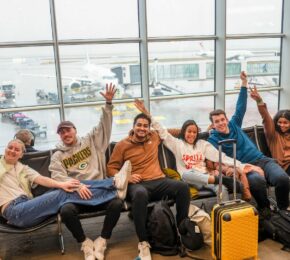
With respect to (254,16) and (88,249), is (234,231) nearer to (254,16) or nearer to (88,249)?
(88,249)

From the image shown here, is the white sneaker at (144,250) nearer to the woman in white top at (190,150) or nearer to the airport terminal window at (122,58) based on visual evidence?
the woman in white top at (190,150)

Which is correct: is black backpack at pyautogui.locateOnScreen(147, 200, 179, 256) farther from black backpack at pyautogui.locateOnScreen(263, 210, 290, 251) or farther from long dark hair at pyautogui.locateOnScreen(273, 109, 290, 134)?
long dark hair at pyautogui.locateOnScreen(273, 109, 290, 134)

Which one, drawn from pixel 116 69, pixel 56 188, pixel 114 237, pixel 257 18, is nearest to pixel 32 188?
pixel 56 188

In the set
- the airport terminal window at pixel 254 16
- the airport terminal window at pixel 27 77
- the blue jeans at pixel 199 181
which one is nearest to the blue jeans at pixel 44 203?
the blue jeans at pixel 199 181

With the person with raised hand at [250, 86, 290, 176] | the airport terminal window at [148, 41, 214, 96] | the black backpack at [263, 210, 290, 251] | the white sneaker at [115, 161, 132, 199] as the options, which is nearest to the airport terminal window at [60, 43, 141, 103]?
the airport terminal window at [148, 41, 214, 96]

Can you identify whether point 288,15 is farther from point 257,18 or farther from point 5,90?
point 5,90

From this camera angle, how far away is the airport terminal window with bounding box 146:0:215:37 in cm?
456

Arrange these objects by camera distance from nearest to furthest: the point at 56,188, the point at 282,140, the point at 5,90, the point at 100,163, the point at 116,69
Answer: the point at 56,188, the point at 100,163, the point at 282,140, the point at 5,90, the point at 116,69

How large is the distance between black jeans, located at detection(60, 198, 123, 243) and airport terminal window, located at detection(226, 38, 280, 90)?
3088 mm

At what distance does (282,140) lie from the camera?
132 inches

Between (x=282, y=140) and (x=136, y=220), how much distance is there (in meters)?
1.72

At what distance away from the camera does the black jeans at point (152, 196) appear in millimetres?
2574

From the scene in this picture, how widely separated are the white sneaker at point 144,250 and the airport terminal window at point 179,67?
258 cm

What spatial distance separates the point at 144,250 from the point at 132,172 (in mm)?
704
